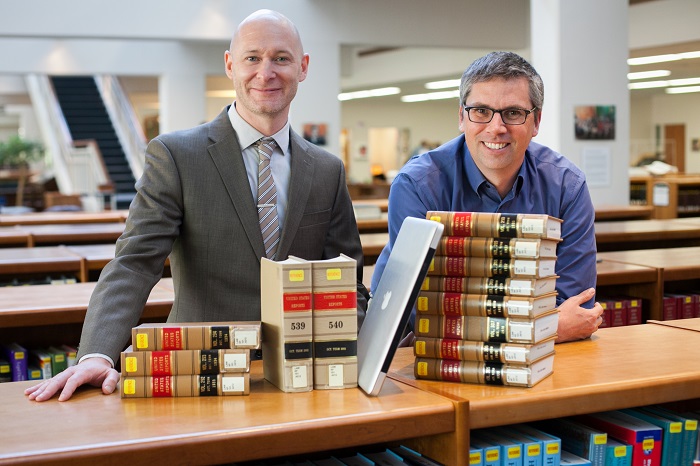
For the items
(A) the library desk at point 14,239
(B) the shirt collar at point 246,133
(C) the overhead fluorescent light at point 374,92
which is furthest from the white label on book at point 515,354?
(C) the overhead fluorescent light at point 374,92

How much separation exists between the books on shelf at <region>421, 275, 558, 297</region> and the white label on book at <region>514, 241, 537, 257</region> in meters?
0.05

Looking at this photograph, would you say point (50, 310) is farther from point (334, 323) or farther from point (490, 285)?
point (490, 285)

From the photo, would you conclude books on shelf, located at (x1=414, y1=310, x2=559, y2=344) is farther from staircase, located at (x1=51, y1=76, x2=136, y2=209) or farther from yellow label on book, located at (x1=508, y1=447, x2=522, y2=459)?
staircase, located at (x1=51, y1=76, x2=136, y2=209)

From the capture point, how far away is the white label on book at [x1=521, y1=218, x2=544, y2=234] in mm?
1906

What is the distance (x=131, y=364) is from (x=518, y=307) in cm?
83

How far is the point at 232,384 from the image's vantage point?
184 centimetres

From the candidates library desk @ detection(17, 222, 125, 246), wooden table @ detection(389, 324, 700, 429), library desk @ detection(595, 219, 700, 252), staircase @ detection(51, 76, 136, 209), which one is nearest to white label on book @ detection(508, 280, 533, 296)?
wooden table @ detection(389, 324, 700, 429)

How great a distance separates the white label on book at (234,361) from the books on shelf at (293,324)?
82mm

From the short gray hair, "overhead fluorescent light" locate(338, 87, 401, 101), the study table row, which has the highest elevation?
"overhead fluorescent light" locate(338, 87, 401, 101)

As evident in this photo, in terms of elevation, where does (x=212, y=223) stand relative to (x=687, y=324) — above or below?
above

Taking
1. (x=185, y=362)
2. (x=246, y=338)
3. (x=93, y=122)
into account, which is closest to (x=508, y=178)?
(x=246, y=338)

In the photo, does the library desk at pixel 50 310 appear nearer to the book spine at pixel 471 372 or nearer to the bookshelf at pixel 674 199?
the book spine at pixel 471 372

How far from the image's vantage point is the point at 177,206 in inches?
90.7

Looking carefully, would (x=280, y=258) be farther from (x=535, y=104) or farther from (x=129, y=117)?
A: (x=129, y=117)
